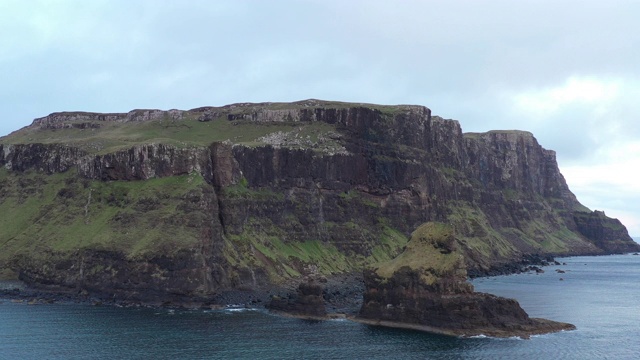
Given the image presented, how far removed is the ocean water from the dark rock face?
13.0ft

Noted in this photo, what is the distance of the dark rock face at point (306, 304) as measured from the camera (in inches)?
5433

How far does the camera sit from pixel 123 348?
105 metres

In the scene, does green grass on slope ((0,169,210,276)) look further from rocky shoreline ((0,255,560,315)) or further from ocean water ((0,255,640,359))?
ocean water ((0,255,640,359))

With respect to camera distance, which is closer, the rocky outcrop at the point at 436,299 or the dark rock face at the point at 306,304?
the rocky outcrop at the point at 436,299

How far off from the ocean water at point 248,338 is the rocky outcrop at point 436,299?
12.5 feet

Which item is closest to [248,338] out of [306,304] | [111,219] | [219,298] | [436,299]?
[306,304]

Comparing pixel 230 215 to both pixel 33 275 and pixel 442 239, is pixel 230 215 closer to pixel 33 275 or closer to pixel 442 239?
pixel 33 275

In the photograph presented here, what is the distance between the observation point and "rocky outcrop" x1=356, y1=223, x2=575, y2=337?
120 m

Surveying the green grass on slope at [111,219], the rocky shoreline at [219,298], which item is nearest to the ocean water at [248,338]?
the rocky shoreline at [219,298]

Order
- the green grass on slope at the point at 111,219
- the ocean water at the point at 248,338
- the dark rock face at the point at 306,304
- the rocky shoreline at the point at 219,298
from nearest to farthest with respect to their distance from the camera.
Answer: the ocean water at the point at 248,338 → the dark rock face at the point at 306,304 → the rocky shoreline at the point at 219,298 → the green grass on slope at the point at 111,219

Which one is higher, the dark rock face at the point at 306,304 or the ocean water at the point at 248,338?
the dark rock face at the point at 306,304

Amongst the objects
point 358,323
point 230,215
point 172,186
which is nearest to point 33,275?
point 172,186

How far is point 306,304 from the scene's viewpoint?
139m

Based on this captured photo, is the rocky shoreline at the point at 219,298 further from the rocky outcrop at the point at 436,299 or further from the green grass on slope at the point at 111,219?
the green grass on slope at the point at 111,219
